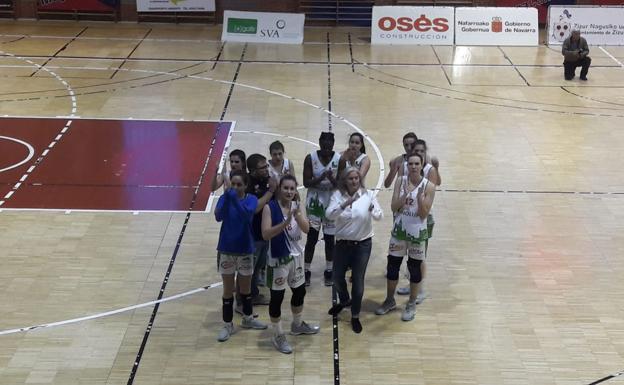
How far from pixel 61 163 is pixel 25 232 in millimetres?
2412

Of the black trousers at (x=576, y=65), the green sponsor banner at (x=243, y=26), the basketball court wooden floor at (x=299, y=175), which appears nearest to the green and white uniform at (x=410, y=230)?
the basketball court wooden floor at (x=299, y=175)

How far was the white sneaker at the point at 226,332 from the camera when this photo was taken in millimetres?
7523

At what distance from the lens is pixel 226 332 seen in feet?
24.7

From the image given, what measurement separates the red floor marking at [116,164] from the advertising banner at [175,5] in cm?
896

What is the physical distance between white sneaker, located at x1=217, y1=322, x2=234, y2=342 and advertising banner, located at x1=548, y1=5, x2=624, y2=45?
49.5 ft

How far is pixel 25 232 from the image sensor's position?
9812 mm

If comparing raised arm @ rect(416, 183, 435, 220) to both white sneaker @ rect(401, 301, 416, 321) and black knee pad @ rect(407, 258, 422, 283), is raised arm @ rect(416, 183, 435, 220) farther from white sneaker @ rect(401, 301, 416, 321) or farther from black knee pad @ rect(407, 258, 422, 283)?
white sneaker @ rect(401, 301, 416, 321)

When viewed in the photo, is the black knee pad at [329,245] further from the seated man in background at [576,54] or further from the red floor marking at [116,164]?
the seated man in background at [576,54]

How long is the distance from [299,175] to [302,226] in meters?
4.81

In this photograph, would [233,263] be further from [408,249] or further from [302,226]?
[408,249]

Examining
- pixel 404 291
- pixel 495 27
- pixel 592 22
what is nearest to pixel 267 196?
pixel 404 291

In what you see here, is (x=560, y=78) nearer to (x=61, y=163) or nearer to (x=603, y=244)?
(x=603, y=244)

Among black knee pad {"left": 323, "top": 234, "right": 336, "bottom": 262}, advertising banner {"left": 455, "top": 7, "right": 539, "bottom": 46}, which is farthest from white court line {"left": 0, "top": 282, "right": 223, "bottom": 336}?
advertising banner {"left": 455, "top": 7, "right": 539, "bottom": 46}

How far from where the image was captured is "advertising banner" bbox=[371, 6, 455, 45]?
1995 cm
